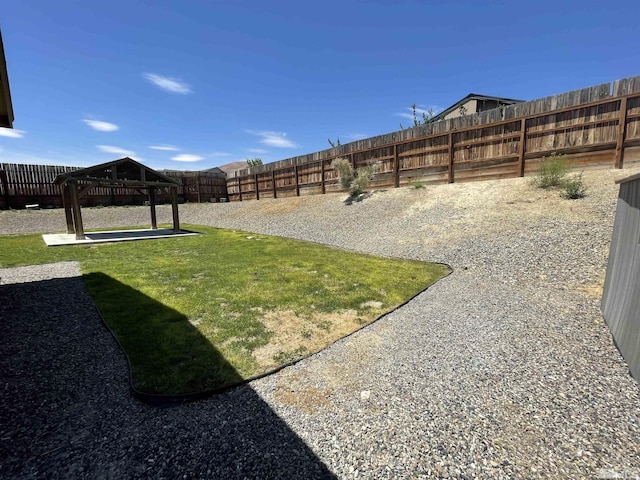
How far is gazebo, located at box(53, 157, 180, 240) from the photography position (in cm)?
1061

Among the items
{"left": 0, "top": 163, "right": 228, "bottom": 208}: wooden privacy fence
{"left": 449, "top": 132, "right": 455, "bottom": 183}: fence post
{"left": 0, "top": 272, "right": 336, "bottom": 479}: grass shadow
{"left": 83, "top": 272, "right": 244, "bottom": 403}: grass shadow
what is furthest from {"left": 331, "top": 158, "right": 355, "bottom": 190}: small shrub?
{"left": 0, "top": 272, "right": 336, "bottom": 479}: grass shadow

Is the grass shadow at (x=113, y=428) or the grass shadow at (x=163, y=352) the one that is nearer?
the grass shadow at (x=113, y=428)

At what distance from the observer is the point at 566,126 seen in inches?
361

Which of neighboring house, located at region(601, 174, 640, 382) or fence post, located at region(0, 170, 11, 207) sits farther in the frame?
fence post, located at region(0, 170, 11, 207)

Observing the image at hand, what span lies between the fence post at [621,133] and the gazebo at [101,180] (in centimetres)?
1565

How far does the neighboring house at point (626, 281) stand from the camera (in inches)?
114

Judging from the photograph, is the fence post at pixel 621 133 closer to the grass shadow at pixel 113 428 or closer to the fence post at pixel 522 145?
the fence post at pixel 522 145

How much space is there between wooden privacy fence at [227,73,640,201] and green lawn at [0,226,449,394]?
259 inches

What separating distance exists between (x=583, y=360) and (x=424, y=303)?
203 centimetres

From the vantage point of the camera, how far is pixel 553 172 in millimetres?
8703

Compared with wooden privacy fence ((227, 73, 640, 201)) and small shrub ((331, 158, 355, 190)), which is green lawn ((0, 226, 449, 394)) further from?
small shrub ((331, 158, 355, 190))

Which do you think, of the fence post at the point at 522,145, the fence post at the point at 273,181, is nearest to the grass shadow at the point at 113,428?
the fence post at the point at 522,145

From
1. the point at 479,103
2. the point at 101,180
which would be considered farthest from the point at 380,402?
the point at 479,103

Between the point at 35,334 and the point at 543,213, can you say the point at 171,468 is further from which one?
the point at 543,213
